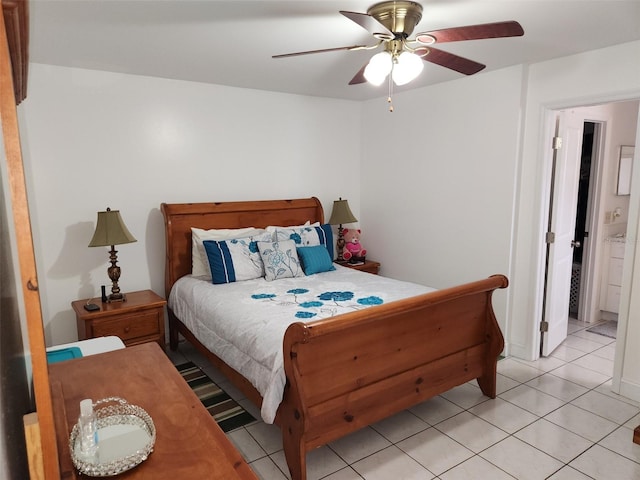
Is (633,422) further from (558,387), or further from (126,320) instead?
(126,320)

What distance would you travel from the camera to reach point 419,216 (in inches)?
167

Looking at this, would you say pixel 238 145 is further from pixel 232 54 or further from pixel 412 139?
pixel 412 139

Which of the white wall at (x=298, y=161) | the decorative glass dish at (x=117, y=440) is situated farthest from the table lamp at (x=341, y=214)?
the decorative glass dish at (x=117, y=440)

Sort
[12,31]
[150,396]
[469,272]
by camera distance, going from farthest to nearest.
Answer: [469,272] → [150,396] → [12,31]

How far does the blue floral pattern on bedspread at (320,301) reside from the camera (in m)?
2.69

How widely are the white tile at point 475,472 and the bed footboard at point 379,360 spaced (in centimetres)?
40

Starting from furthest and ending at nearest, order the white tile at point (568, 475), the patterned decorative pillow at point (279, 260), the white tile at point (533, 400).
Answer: the patterned decorative pillow at point (279, 260) < the white tile at point (533, 400) < the white tile at point (568, 475)

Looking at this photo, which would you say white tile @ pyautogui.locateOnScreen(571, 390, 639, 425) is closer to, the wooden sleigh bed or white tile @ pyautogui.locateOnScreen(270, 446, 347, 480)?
the wooden sleigh bed

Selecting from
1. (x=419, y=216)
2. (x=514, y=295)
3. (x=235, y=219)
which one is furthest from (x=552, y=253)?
(x=235, y=219)

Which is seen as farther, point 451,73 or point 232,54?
point 451,73

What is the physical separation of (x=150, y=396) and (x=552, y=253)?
3.25m

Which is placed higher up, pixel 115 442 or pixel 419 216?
pixel 419 216

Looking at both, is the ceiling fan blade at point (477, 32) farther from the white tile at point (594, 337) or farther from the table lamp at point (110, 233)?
the white tile at point (594, 337)

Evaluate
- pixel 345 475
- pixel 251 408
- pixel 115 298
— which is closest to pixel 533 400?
pixel 345 475
